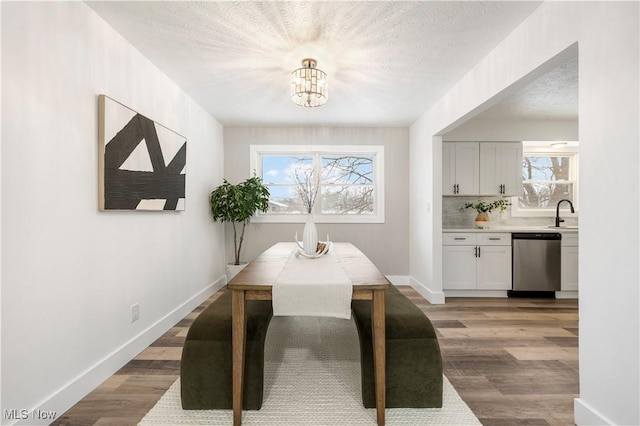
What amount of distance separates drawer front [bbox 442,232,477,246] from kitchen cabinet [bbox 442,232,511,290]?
0.04ft

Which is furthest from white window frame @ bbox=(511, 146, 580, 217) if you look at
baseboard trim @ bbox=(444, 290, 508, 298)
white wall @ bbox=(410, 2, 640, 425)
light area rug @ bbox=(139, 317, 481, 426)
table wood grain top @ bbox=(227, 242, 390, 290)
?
light area rug @ bbox=(139, 317, 481, 426)

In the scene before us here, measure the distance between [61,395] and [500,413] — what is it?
2.38 m

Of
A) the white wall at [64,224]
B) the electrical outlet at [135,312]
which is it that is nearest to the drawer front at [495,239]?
the white wall at [64,224]

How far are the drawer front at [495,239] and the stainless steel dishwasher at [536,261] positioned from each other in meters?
0.08

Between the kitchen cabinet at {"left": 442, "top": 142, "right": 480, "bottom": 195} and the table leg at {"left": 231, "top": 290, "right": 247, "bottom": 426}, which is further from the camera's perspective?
the kitchen cabinet at {"left": 442, "top": 142, "right": 480, "bottom": 195}

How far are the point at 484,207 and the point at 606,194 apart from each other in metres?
3.34

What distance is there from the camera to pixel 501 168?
4562mm

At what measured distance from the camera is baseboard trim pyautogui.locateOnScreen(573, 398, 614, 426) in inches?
62.4

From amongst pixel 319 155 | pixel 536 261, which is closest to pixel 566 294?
pixel 536 261

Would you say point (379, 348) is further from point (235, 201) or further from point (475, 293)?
point (475, 293)

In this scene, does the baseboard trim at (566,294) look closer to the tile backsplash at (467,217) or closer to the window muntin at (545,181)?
the tile backsplash at (467,217)

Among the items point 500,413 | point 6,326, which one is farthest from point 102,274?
point 500,413

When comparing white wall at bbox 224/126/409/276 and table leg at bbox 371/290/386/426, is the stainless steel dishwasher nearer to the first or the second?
white wall at bbox 224/126/409/276

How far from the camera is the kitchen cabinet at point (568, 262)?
13.8ft
